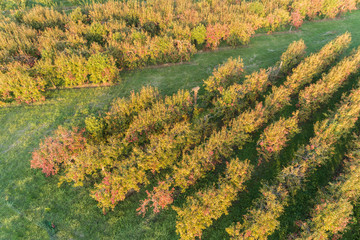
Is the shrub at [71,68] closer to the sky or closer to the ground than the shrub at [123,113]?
closer to the sky

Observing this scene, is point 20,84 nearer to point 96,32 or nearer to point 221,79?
point 96,32

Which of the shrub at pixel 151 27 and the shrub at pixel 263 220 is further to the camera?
the shrub at pixel 151 27

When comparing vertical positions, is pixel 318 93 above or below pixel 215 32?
below

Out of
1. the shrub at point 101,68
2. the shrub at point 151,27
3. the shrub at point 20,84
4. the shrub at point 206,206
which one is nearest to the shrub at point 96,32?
the shrub at point 151,27

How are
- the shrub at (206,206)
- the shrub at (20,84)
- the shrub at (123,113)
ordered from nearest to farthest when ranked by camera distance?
the shrub at (206,206) → the shrub at (123,113) → the shrub at (20,84)

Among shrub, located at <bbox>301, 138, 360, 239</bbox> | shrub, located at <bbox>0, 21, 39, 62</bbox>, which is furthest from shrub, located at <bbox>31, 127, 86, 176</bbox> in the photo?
shrub, located at <bbox>301, 138, 360, 239</bbox>

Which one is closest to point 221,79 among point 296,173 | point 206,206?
point 296,173

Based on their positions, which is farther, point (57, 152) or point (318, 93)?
point (318, 93)

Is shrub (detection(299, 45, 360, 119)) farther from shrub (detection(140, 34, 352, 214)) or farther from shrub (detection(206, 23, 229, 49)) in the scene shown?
shrub (detection(206, 23, 229, 49))

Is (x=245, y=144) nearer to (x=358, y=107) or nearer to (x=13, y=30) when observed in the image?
(x=358, y=107)

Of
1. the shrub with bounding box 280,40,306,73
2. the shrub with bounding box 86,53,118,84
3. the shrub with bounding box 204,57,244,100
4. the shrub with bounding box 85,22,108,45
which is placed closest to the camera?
the shrub with bounding box 204,57,244,100

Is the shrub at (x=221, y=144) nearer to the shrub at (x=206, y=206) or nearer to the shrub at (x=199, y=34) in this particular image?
the shrub at (x=206, y=206)

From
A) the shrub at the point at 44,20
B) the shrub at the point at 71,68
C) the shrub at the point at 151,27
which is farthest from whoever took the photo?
the shrub at the point at 44,20

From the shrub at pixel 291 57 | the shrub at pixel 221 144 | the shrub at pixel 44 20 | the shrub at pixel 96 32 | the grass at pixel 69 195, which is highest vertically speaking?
the shrub at pixel 44 20
